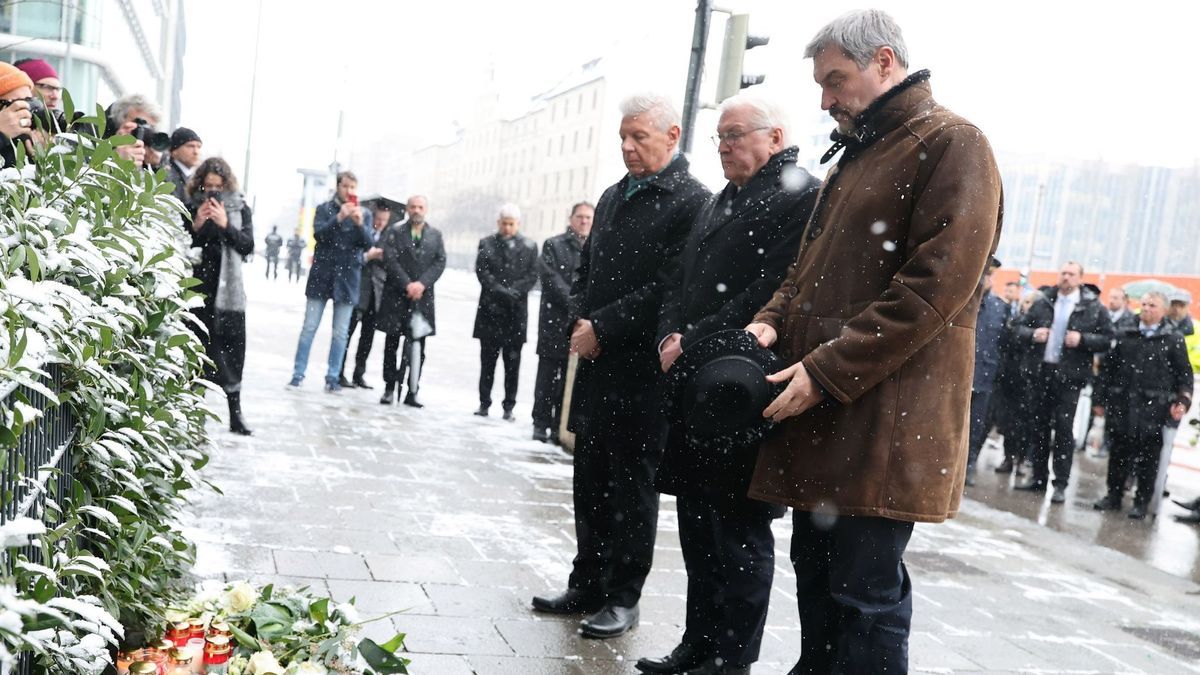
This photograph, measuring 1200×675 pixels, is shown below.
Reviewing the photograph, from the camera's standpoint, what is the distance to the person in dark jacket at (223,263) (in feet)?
26.0

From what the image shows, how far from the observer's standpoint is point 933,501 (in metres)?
3.07

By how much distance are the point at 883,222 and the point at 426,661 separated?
2188 millimetres

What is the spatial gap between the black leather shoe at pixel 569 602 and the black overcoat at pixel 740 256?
1.02 m

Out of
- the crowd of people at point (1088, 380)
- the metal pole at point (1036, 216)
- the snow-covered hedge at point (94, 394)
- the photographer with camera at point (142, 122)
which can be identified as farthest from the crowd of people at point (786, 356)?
the metal pole at point (1036, 216)

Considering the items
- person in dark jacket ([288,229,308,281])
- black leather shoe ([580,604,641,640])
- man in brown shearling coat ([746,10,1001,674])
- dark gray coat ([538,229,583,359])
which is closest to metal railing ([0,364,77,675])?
man in brown shearling coat ([746,10,1001,674])

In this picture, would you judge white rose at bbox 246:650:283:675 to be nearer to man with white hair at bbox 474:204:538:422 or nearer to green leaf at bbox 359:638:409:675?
green leaf at bbox 359:638:409:675

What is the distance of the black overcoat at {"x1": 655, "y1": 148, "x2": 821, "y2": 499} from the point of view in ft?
13.1

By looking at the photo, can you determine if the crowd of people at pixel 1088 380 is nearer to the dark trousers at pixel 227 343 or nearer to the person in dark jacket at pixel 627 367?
the person in dark jacket at pixel 627 367

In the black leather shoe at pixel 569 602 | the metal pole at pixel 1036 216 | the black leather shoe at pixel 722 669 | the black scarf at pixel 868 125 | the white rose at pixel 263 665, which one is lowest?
the black leather shoe at pixel 569 602

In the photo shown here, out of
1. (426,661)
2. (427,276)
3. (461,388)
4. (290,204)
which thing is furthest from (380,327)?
(290,204)

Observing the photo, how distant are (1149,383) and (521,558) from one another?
23.5 ft

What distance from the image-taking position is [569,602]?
482cm

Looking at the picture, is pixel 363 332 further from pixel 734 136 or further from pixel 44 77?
pixel 734 136

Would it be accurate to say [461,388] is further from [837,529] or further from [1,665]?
[1,665]
